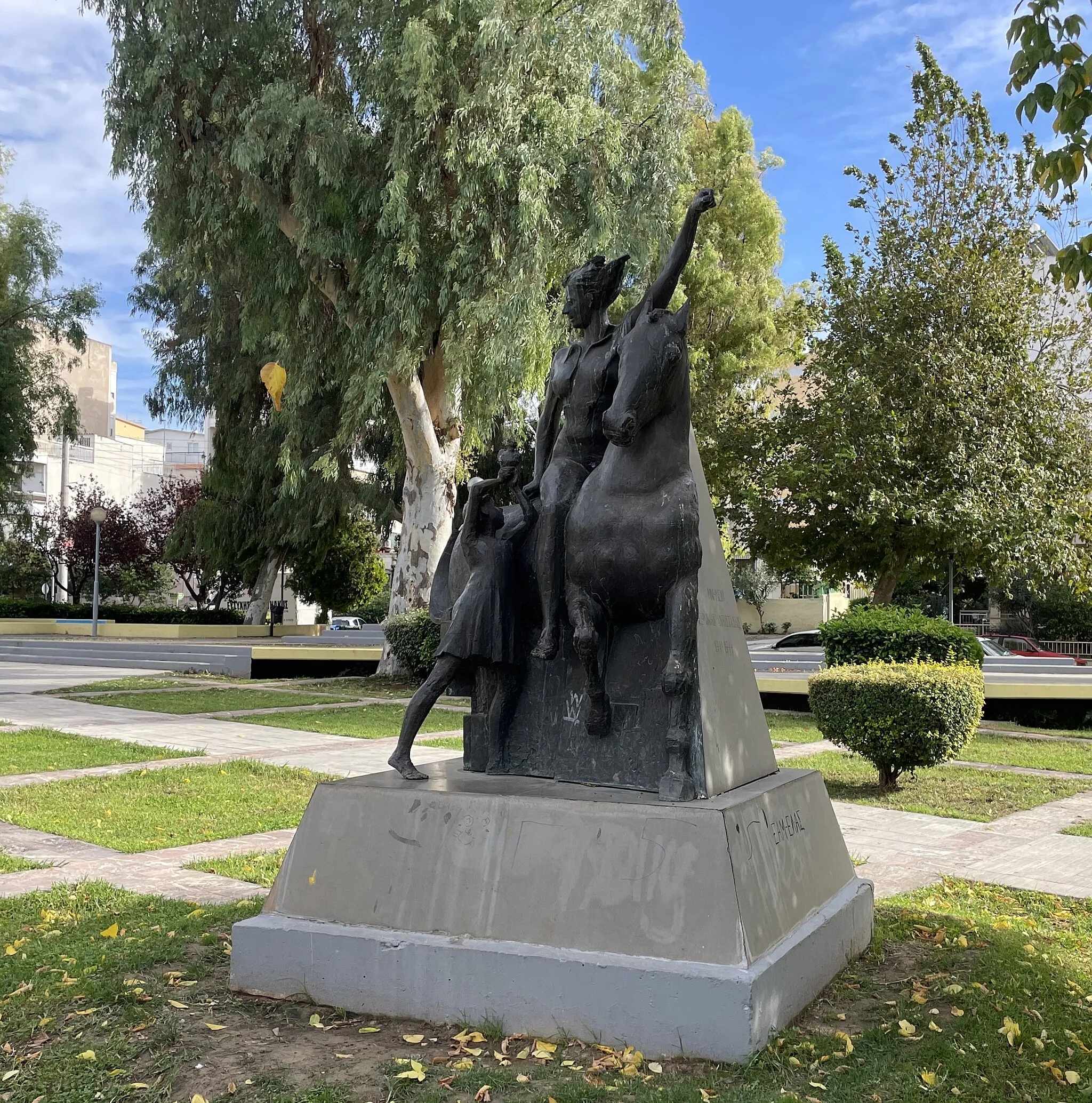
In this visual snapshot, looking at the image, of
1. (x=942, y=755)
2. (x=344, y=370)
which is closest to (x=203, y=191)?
(x=344, y=370)

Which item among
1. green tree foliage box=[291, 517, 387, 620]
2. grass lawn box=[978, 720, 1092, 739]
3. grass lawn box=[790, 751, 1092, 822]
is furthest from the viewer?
green tree foliage box=[291, 517, 387, 620]

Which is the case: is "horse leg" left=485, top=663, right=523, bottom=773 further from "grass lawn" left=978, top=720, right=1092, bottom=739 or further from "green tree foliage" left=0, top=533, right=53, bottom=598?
"green tree foliage" left=0, top=533, right=53, bottom=598

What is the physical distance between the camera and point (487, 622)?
4.84m

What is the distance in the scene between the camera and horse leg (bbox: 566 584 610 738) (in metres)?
4.65

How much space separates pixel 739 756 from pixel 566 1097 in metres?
1.83

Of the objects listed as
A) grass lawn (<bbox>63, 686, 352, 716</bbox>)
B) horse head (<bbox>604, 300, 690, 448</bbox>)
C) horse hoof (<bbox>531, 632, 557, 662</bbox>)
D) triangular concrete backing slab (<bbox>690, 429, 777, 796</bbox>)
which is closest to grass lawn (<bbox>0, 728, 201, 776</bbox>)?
grass lawn (<bbox>63, 686, 352, 716</bbox>)

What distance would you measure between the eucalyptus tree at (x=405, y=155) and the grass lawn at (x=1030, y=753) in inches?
340

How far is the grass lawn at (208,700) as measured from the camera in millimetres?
15727

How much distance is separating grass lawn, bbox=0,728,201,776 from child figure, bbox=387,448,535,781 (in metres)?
6.77

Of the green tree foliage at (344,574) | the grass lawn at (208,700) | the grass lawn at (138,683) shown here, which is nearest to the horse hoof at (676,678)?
the grass lawn at (208,700)

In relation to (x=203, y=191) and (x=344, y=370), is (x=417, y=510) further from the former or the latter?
(x=203, y=191)

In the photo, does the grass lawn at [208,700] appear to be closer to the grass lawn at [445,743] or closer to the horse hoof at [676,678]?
the grass lawn at [445,743]

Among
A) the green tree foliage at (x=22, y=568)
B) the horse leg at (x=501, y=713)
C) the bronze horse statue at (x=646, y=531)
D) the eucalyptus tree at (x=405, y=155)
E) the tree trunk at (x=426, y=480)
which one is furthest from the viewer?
the green tree foliage at (x=22, y=568)

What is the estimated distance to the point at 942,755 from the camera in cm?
988
